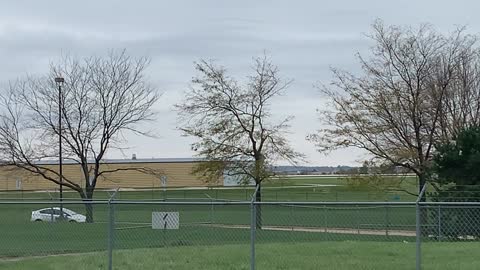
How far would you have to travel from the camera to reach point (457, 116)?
Result: 116ft

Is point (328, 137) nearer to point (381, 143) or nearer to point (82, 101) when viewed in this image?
point (381, 143)

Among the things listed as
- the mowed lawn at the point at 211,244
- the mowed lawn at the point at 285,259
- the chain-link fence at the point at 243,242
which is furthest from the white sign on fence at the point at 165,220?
the mowed lawn at the point at 285,259

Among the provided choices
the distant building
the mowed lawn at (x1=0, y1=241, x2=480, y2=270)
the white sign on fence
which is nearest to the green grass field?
the mowed lawn at (x1=0, y1=241, x2=480, y2=270)

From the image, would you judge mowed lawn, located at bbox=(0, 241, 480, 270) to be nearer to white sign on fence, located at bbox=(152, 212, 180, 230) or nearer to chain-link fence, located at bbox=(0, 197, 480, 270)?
chain-link fence, located at bbox=(0, 197, 480, 270)

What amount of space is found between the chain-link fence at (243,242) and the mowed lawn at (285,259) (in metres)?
0.02

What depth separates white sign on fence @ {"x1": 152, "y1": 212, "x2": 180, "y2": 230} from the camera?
1563 centimetres

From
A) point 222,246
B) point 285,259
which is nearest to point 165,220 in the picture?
point 285,259

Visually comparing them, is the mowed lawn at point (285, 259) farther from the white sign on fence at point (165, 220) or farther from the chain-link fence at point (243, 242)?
the white sign on fence at point (165, 220)

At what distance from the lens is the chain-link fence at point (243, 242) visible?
14.8m

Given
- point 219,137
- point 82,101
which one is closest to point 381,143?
point 219,137

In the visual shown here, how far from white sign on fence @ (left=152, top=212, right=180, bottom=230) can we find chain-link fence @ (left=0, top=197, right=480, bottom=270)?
0.07 ft

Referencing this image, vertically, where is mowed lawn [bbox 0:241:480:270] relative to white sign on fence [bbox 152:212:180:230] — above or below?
below

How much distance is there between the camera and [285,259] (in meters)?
16.1

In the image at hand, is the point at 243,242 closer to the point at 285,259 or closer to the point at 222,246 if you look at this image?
the point at 222,246
